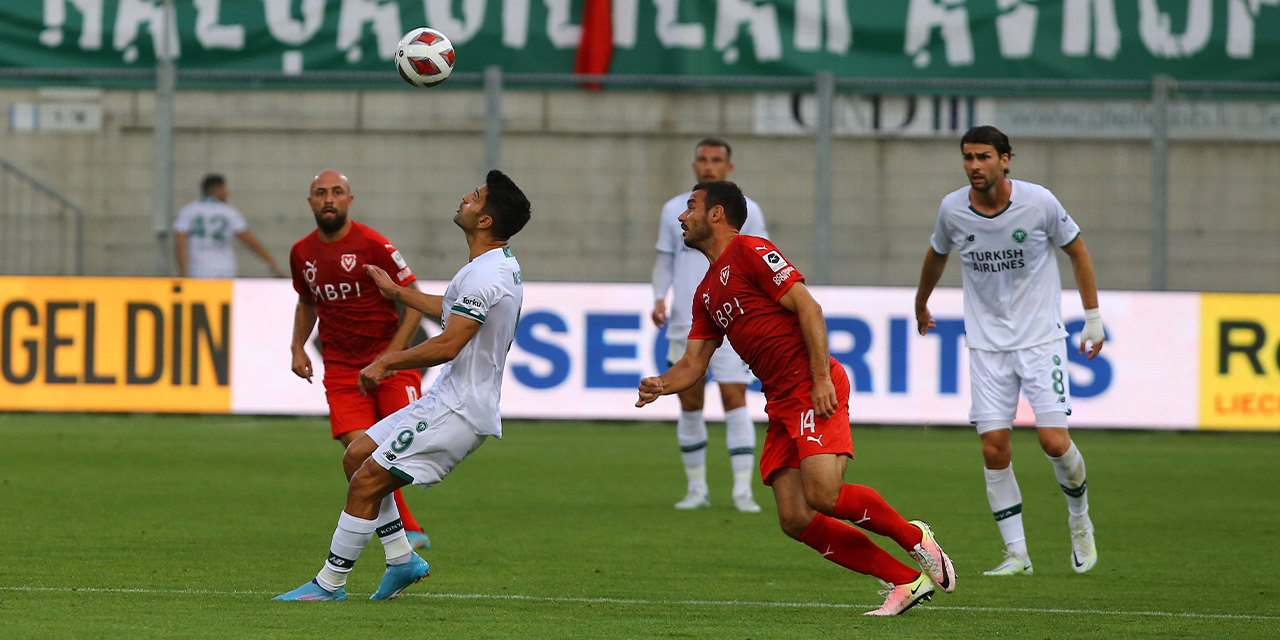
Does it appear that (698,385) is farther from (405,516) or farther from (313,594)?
(313,594)

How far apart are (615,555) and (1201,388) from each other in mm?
8917

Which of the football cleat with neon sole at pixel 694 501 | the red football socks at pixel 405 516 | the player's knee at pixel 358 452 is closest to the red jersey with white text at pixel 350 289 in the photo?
the red football socks at pixel 405 516

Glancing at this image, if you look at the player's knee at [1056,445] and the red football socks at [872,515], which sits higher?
the player's knee at [1056,445]

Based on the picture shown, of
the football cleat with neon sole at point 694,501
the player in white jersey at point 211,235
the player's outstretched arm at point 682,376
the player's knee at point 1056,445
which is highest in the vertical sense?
the player in white jersey at point 211,235

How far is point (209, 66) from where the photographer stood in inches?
744

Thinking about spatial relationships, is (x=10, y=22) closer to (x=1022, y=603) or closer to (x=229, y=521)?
(x=229, y=521)

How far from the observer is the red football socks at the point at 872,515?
6.64 meters

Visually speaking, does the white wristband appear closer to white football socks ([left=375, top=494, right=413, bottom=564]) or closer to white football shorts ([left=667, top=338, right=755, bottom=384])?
white football shorts ([left=667, top=338, right=755, bottom=384])

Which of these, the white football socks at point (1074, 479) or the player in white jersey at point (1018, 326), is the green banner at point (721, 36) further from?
the white football socks at point (1074, 479)

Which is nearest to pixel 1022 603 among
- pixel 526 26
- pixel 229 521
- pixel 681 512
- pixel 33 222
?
pixel 681 512

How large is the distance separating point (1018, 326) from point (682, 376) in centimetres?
241

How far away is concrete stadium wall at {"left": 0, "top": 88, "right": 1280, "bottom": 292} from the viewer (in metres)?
17.4

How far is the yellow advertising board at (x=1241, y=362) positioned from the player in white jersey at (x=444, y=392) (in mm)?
10453

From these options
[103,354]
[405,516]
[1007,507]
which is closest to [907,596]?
[1007,507]
